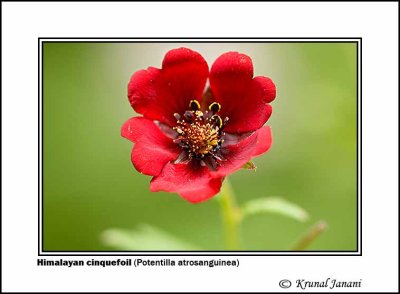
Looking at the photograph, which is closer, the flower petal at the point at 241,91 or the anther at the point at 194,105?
the flower petal at the point at 241,91

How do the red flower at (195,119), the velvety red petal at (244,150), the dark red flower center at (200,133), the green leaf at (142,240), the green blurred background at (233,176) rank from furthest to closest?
the green blurred background at (233,176)
the green leaf at (142,240)
the dark red flower center at (200,133)
the red flower at (195,119)
the velvety red petal at (244,150)

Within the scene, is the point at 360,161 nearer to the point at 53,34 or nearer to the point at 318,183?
the point at 318,183

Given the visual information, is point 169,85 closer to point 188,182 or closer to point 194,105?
point 194,105

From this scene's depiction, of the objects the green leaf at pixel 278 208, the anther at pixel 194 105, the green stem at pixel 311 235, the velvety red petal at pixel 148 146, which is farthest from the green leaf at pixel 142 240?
the anther at pixel 194 105

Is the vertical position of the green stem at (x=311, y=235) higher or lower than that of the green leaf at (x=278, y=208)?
lower

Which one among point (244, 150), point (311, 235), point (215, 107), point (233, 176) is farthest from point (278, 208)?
point (233, 176)

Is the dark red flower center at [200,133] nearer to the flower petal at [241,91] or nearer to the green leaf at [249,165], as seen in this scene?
the flower petal at [241,91]

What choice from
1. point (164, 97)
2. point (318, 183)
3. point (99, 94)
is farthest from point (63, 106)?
point (318, 183)

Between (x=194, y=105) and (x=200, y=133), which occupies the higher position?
(x=194, y=105)

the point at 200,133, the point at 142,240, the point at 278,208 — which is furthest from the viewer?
the point at 142,240
